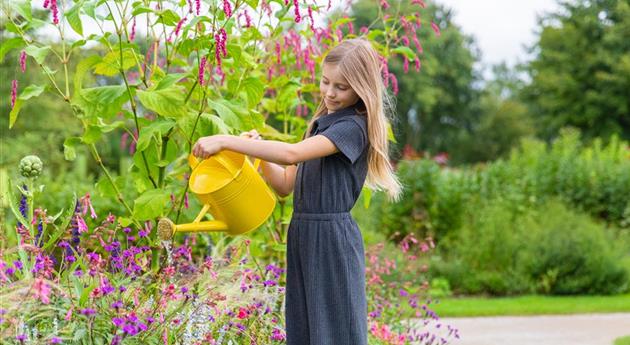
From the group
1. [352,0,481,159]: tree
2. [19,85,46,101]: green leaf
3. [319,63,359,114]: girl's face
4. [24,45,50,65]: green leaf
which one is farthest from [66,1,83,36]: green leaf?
[352,0,481,159]: tree

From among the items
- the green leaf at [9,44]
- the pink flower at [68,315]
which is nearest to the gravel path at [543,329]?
the pink flower at [68,315]

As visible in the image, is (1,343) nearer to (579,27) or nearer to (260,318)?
(260,318)

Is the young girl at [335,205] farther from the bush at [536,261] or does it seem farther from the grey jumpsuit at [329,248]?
the bush at [536,261]

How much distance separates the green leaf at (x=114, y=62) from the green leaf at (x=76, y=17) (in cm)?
15

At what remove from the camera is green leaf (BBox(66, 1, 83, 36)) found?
260 cm

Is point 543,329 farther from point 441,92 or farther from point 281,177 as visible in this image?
point 441,92

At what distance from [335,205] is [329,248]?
13 cm

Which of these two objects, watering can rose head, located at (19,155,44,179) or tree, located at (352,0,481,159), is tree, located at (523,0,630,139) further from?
watering can rose head, located at (19,155,44,179)

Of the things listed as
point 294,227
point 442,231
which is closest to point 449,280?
point 442,231

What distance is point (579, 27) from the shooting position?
25484mm

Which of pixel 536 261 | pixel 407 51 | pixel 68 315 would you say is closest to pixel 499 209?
pixel 536 261

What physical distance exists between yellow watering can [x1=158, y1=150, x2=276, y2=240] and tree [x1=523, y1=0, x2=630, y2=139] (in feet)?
74.4

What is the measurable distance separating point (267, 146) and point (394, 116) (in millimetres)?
720

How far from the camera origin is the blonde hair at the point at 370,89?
2.41m
